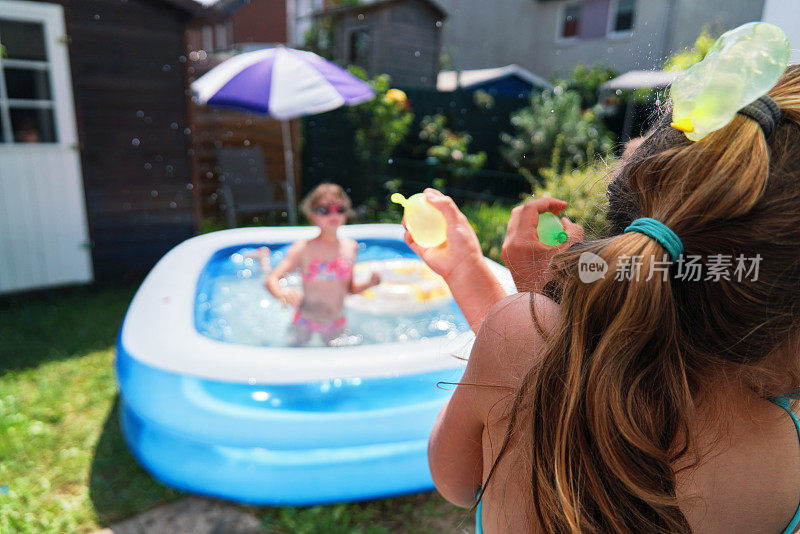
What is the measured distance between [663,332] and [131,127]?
18.9 feet

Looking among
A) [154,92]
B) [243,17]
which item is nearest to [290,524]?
[154,92]

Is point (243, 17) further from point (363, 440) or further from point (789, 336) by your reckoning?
point (789, 336)

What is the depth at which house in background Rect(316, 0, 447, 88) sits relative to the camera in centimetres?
1355

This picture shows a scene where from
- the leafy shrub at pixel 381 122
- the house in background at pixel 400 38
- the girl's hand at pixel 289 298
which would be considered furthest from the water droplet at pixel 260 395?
the house in background at pixel 400 38

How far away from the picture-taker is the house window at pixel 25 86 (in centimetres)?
461

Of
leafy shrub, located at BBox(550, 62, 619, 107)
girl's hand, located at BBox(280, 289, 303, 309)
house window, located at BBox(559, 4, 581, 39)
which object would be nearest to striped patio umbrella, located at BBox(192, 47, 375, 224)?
girl's hand, located at BBox(280, 289, 303, 309)

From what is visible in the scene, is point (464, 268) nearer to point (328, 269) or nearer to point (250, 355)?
point (250, 355)

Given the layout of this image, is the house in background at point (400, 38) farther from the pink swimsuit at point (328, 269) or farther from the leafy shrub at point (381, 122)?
the pink swimsuit at point (328, 269)

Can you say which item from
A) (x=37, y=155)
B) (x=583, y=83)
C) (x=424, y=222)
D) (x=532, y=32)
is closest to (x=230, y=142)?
(x=37, y=155)

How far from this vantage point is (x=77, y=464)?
105 inches

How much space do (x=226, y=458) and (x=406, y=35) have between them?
1326 cm

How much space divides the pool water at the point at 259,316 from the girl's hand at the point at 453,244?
2.97m

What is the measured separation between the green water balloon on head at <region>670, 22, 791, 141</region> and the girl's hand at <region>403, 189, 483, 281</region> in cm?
42

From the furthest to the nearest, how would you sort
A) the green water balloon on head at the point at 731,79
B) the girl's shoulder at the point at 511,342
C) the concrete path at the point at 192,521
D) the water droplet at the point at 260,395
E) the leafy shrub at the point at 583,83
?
the leafy shrub at the point at 583,83 < the water droplet at the point at 260,395 < the concrete path at the point at 192,521 < the girl's shoulder at the point at 511,342 < the green water balloon on head at the point at 731,79
